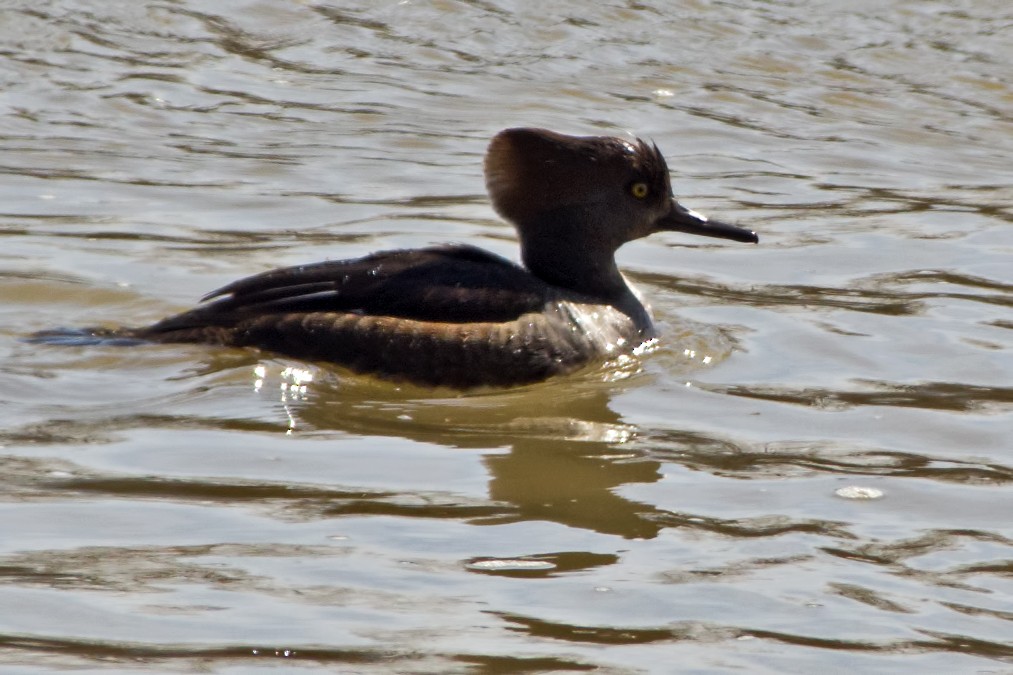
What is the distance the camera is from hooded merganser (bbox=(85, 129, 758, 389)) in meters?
7.00

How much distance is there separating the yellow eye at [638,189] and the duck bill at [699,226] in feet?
0.73

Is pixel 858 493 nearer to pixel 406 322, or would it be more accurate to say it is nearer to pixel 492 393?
pixel 492 393

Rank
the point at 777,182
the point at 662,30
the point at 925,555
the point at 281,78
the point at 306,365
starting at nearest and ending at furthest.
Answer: the point at 925,555 → the point at 306,365 → the point at 777,182 → the point at 281,78 → the point at 662,30

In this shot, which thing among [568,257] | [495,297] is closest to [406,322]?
[495,297]

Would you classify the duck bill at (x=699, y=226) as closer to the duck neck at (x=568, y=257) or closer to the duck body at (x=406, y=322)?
the duck neck at (x=568, y=257)

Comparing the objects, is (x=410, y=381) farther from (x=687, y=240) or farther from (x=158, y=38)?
(x=158, y=38)

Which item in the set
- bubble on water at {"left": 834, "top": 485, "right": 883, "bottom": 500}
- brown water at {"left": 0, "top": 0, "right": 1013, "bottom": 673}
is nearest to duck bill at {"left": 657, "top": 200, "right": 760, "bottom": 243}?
brown water at {"left": 0, "top": 0, "right": 1013, "bottom": 673}

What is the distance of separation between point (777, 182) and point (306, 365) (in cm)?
513

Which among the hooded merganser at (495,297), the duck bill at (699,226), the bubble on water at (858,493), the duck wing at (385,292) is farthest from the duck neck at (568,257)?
the bubble on water at (858,493)

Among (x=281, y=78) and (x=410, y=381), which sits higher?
(x=281, y=78)

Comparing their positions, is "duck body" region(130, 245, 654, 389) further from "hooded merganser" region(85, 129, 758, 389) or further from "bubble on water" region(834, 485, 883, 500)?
"bubble on water" region(834, 485, 883, 500)

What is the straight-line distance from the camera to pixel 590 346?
741 centimetres

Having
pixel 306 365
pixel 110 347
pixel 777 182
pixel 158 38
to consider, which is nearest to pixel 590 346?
pixel 306 365

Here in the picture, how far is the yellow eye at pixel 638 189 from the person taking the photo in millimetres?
7953
